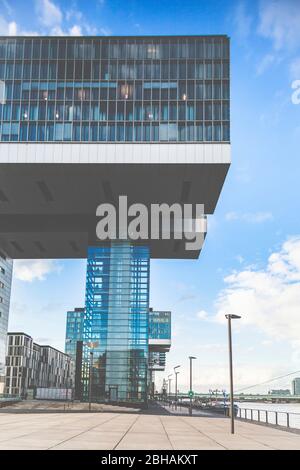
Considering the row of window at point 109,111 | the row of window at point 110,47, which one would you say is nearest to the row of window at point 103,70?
the row of window at point 110,47

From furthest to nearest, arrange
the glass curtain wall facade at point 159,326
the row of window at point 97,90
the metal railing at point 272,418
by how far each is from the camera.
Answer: the glass curtain wall facade at point 159,326
the row of window at point 97,90
the metal railing at point 272,418

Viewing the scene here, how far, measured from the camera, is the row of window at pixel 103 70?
76.6m

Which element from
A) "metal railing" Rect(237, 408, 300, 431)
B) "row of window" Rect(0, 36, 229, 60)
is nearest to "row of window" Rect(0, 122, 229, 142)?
"row of window" Rect(0, 36, 229, 60)

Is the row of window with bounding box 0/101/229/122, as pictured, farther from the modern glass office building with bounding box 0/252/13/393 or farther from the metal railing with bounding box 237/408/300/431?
the modern glass office building with bounding box 0/252/13/393

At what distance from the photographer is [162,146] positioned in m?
73.1

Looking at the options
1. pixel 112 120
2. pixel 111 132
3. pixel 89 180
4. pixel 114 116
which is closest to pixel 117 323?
pixel 89 180

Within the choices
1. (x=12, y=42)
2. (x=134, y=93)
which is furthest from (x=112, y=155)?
(x=12, y=42)

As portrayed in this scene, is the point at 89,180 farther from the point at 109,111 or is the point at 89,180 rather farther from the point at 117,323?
the point at 117,323

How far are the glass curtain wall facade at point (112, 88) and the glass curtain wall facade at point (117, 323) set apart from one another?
24.8 metres

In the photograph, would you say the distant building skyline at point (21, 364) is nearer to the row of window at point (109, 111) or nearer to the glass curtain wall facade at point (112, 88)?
the row of window at point (109, 111)

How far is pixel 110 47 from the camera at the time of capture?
77.6 meters

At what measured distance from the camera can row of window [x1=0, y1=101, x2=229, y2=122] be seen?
75.4m

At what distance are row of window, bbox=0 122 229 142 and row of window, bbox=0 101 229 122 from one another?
3.41 feet

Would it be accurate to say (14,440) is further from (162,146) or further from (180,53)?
(180,53)
